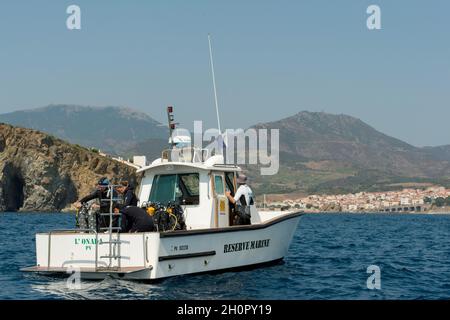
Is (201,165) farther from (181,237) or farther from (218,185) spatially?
(181,237)

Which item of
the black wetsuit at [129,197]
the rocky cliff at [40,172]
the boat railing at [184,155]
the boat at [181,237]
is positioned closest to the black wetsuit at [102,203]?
the boat at [181,237]

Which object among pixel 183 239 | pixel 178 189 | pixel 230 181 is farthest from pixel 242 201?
pixel 183 239

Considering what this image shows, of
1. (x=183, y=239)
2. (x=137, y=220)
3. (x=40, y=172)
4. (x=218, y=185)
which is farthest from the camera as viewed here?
(x=40, y=172)

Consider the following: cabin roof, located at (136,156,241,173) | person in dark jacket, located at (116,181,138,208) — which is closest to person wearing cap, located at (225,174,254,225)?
cabin roof, located at (136,156,241,173)

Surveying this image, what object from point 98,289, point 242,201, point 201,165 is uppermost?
point 201,165

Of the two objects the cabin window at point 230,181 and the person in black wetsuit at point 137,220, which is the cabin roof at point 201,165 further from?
the person in black wetsuit at point 137,220

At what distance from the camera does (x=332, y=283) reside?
1803 cm

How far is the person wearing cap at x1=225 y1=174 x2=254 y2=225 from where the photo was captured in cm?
1973

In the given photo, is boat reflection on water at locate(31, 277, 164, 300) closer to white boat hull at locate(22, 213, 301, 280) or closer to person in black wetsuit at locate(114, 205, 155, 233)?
white boat hull at locate(22, 213, 301, 280)

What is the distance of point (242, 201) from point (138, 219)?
4444 millimetres

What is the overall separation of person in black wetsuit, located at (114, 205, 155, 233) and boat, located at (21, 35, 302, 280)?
1.33 ft

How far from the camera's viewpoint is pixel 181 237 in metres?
16.5

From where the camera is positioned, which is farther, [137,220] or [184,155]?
[184,155]
